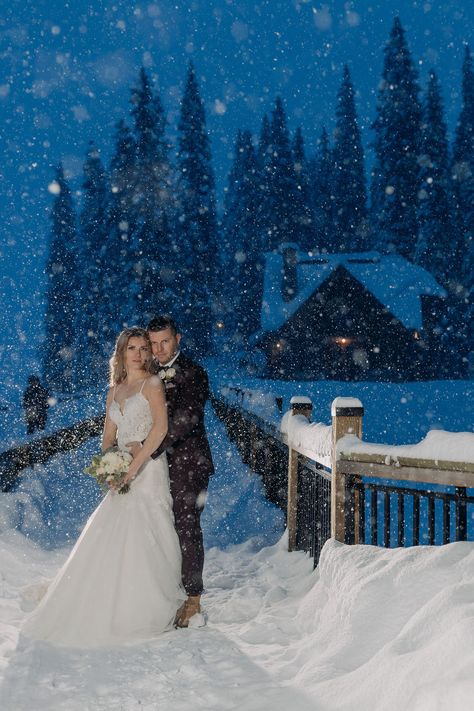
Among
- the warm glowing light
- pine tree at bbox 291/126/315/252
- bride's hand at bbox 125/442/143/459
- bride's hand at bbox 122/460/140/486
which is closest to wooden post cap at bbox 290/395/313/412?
bride's hand at bbox 125/442/143/459

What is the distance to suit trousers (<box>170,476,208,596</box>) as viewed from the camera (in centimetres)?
558

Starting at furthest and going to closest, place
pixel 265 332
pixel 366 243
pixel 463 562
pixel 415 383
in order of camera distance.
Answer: pixel 366 243 → pixel 265 332 → pixel 415 383 → pixel 463 562

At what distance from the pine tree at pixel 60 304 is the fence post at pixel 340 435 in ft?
150

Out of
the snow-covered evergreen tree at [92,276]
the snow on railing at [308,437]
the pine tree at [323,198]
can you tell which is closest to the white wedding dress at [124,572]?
the snow on railing at [308,437]

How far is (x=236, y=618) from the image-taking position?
18.6ft

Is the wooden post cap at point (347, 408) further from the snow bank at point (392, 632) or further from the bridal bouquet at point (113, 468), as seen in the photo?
the bridal bouquet at point (113, 468)

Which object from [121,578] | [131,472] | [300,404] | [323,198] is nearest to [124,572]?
[121,578]

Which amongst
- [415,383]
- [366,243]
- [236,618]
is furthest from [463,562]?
[366,243]

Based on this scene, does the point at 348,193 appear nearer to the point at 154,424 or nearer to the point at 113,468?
the point at 154,424

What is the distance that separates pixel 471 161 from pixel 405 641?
4564cm

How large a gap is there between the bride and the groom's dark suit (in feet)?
0.30

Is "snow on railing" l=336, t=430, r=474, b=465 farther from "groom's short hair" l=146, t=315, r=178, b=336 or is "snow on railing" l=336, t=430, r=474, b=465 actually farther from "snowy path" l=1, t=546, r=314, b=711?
"groom's short hair" l=146, t=315, r=178, b=336

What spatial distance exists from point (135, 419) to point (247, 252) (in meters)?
48.3

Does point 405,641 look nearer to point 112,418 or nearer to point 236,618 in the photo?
point 236,618
